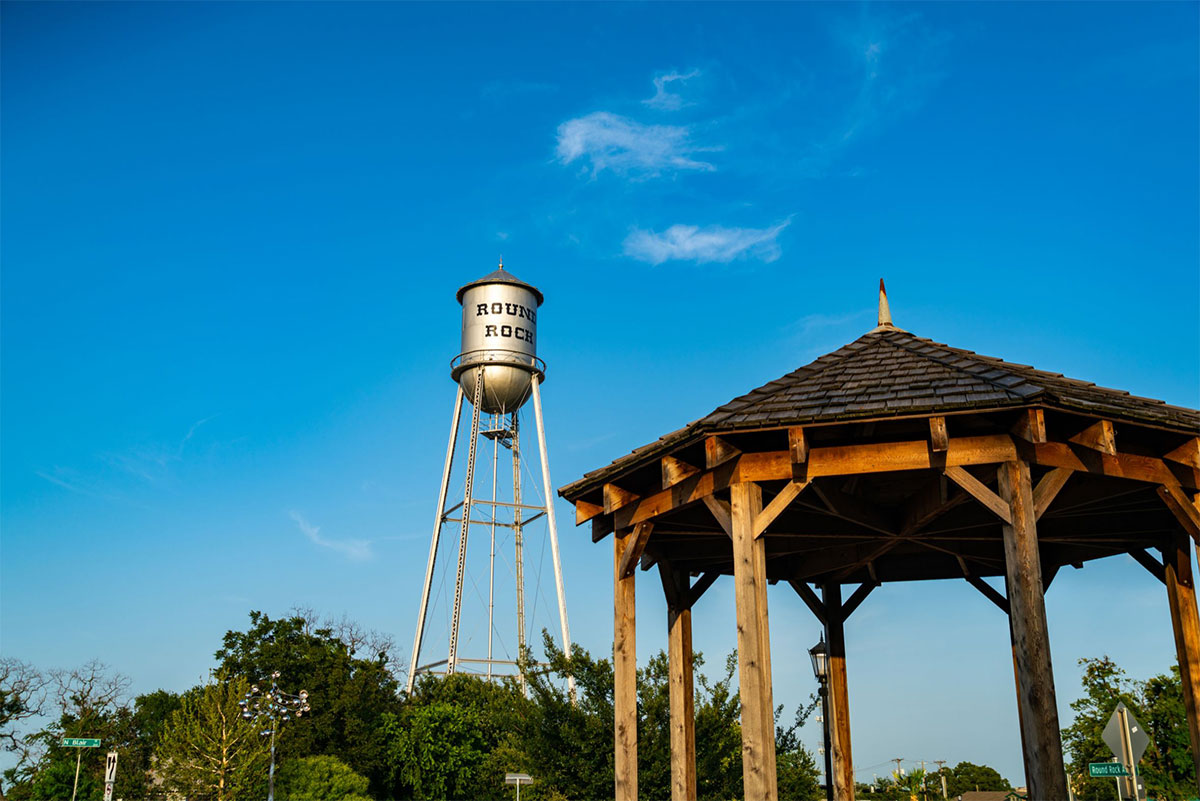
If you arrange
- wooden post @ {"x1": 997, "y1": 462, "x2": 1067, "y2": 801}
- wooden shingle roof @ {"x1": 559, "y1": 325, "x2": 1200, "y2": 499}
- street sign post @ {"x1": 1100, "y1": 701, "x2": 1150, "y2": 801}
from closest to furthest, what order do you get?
wooden post @ {"x1": 997, "y1": 462, "x2": 1067, "y2": 801} → wooden shingle roof @ {"x1": 559, "y1": 325, "x2": 1200, "y2": 499} → street sign post @ {"x1": 1100, "y1": 701, "x2": 1150, "y2": 801}

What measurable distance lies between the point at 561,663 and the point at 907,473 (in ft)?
54.7

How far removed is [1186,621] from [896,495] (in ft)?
12.4

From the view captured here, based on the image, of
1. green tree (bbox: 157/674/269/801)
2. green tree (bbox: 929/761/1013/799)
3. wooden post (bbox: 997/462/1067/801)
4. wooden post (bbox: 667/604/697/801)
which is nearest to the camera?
wooden post (bbox: 997/462/1067/801)

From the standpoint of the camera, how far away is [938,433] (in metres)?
10.5

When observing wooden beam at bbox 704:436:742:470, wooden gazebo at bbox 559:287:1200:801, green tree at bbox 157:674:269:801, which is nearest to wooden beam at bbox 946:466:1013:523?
wooden gazebo at bbox 559:287:1200:801

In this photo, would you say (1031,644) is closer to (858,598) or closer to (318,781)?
(858,598)

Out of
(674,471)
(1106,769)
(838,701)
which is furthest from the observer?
(838,701)

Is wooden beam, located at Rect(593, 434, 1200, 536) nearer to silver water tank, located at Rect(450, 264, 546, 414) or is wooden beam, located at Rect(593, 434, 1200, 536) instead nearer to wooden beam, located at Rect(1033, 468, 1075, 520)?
wooden beam, located at Rect(1033, 468, 1075, 520)

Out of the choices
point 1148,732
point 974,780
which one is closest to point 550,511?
point 1148,732

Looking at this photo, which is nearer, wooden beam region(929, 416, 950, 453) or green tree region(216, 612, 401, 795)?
wooden beam region(929, 416, 950, 453)

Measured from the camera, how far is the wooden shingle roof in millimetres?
10633

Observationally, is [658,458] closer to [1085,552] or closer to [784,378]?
[784,378]

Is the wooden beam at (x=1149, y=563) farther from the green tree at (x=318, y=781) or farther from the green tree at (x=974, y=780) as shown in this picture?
the green tree at (x=974, y=780)

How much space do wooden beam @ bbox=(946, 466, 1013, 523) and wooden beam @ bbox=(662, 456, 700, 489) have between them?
2809 mm
